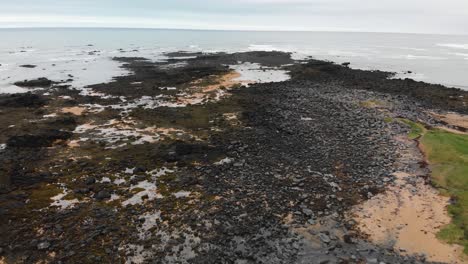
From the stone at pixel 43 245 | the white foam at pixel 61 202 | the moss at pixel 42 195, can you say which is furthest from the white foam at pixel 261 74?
the stone at pixel 43 245

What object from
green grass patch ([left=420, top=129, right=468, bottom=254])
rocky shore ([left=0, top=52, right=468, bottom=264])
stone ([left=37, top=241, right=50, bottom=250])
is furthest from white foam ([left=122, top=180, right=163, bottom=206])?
green grass patch ([left=420, top=129, right=468, bottom=254])

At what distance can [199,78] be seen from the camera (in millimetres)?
61312

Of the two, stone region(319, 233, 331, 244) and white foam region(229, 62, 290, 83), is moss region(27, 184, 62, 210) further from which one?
white foam region(229, 62, 290, 83)

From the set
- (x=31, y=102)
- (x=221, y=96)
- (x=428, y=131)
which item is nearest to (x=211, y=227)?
(x=428, y=131)

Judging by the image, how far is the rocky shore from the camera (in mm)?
16312

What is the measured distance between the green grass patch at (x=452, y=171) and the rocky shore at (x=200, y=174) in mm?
1358

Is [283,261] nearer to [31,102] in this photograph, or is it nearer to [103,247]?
[103,247]

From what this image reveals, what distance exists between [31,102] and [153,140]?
69.3ft

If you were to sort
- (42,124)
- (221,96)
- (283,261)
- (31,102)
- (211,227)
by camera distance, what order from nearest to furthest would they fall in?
(283,261), (211,227), (42,124), (31,102), (221,96)

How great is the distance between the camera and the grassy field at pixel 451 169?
17438 millimetres

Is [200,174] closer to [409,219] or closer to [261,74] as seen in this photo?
[409,219]

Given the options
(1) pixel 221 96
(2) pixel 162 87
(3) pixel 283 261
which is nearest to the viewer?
(3) pixel 283 261

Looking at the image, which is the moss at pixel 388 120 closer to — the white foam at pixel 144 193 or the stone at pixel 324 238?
the stone at pixel 324 238

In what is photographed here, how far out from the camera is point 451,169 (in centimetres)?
2350
